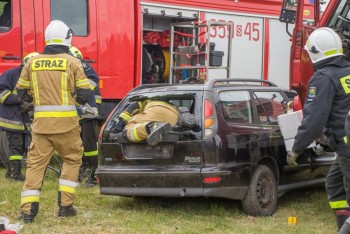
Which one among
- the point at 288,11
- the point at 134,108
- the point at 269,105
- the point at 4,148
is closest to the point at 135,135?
the point at 134,108

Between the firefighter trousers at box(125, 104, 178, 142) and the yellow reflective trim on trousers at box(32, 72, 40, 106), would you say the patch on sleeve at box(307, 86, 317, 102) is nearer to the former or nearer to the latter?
the firefighter trousers at box(125, 104, 178, 142)

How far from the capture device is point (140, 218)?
20.2 feet

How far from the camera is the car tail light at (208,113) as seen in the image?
236 inches

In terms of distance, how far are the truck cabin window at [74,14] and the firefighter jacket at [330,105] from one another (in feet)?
17.3

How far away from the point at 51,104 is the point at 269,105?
7.74ft

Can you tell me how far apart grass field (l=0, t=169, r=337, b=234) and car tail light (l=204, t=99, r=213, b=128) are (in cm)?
95

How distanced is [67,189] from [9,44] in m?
3.47

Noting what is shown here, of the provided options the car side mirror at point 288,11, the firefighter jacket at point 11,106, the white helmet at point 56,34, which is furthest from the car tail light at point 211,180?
the firefighter jacket at point 11,106

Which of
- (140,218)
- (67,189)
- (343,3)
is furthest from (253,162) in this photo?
(343,3)

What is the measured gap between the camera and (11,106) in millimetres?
8227

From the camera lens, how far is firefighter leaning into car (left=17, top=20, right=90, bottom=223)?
19.6ft

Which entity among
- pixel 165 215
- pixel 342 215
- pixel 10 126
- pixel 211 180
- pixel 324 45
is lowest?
pixel 165 215

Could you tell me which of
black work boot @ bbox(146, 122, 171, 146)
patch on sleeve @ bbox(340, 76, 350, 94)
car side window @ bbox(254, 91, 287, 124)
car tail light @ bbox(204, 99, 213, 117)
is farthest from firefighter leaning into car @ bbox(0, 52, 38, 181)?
patch on sleeve @ bbox(340, 76, 350, 94)

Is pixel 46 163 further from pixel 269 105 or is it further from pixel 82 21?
pixel 82 21
